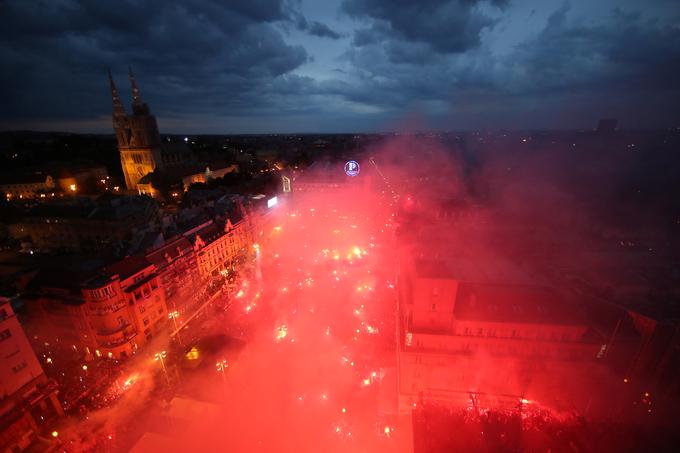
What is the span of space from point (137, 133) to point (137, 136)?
1.79 feet

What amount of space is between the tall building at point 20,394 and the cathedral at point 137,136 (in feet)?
138

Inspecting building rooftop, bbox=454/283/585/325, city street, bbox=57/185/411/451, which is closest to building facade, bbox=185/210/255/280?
city street, bbox=57/185/411/451

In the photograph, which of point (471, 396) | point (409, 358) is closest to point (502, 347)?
point (471, 396)

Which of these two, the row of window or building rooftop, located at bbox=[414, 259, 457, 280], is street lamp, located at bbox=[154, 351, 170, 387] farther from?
building rooftop, located at bbox=[414, 259, 457, 280]

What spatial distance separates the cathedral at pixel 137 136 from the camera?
174 ft

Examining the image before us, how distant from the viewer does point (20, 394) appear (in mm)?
16531

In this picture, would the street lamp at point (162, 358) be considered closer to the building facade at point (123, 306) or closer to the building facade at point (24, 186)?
the building facade at point (123, 306)

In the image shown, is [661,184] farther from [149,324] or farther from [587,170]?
[149,324]

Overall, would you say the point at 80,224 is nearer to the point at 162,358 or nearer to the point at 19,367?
the point at 19,367

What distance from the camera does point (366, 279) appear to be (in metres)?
31.8

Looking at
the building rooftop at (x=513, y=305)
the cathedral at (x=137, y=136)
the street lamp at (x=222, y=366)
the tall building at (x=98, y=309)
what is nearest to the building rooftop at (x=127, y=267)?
the tall building at (x=98, y=309)

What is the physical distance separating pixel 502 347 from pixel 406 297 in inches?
260

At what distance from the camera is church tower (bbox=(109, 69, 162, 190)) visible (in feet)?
174

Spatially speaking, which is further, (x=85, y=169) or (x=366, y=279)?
(x=85, y=169)
